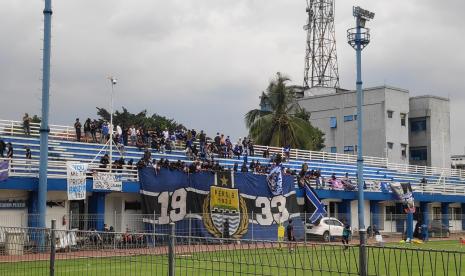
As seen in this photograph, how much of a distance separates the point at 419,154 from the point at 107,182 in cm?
5287

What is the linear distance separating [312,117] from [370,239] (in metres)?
37.7

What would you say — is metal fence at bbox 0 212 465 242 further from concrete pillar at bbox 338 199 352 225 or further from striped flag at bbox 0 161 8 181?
striped flag at bbox 0 161 8 181

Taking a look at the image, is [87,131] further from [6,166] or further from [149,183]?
[6,166]

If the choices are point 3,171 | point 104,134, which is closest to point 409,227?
point 104,134

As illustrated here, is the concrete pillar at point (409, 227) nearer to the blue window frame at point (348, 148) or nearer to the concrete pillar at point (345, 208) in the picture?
the concrete pillar at point (345, 208)

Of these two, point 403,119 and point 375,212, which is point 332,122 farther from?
point 375,212

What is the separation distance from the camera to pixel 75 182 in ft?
97.3

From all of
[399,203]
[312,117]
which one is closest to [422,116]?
[312,117]

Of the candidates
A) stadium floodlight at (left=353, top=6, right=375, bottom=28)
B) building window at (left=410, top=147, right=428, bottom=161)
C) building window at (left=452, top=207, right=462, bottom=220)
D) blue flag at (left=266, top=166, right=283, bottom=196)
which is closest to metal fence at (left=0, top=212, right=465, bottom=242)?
blue flag at (left=266, top=166, right=283, bottom=196)

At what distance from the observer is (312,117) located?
3108 inches

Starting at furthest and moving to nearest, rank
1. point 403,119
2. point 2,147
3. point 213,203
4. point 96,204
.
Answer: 1. point 403,119
2. point 213,203
3. point 96,204
4. point 2,147

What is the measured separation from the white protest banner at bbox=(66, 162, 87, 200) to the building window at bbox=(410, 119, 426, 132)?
180ft

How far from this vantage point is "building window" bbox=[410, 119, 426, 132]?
76.1 meters

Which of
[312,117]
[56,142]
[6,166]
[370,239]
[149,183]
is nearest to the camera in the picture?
[6,166]
